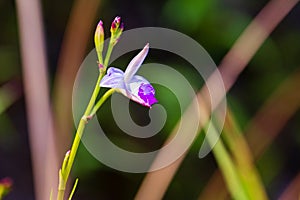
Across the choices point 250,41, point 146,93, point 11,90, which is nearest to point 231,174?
point 146,93

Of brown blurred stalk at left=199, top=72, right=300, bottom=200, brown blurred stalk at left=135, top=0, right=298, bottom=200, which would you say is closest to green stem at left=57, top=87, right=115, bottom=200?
brown blurred stalk at left=135, top=0, right=298, bottom=200

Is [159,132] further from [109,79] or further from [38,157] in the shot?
[109,79]

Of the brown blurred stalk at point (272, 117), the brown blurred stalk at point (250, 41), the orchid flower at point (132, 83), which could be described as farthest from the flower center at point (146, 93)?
the brown blurred stalk at point (272, 117)

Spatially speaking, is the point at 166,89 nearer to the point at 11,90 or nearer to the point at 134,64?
the point at 11,90

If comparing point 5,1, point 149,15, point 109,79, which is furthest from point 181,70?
point 109,79

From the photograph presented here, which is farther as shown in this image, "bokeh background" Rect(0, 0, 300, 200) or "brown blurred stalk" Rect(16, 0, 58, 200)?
"bokeh background" Rect(0, 0, 300, 200)

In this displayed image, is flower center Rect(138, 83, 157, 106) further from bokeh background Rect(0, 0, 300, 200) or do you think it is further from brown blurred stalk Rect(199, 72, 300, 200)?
brown blurred stalk Rect(199, 72, 300, 200)
